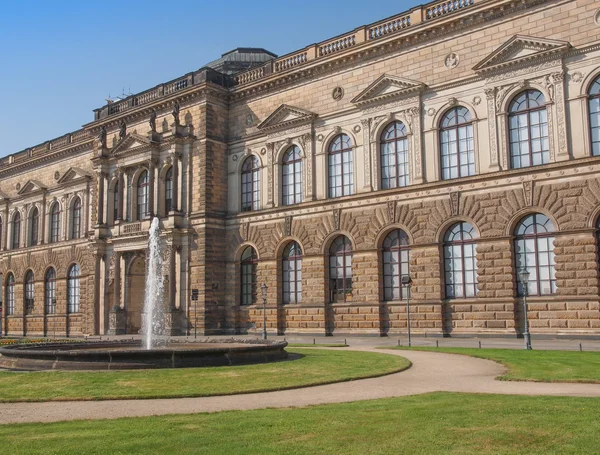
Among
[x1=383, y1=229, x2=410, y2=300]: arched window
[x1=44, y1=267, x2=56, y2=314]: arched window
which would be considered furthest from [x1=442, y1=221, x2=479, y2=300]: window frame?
[x1=44, y1=267, x2=56, y2=314]: arched window

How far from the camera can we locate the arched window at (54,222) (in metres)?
57.1

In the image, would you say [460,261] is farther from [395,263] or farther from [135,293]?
[135,293]

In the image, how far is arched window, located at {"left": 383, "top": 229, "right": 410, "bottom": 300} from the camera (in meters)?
35.2

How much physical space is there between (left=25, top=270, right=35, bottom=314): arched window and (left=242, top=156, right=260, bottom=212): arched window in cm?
2551

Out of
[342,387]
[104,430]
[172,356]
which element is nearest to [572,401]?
[342,387]

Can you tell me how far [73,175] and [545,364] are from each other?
44.9m

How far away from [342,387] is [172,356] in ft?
18.8

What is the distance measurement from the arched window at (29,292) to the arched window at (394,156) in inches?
1419

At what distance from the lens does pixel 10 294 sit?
60969 millimetres

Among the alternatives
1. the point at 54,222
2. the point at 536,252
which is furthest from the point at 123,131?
the point at 536,252

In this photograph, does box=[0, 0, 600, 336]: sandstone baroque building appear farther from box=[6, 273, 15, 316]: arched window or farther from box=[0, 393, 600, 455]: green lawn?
box=[0, 393, 600, 455]: green lawn

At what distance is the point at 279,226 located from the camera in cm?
4066

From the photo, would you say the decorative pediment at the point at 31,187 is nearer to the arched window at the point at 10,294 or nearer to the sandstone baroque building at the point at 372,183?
the sandstone baroque building at the point at 372,183

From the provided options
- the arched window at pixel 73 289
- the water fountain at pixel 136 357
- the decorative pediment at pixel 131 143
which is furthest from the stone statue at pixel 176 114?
the water fountain at pixel 136 357
